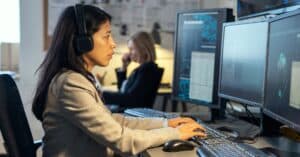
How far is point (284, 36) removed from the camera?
4.60 feet

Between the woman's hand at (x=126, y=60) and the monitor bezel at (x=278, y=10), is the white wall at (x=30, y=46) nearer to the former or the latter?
the woman's hand at (x=126, y=60)

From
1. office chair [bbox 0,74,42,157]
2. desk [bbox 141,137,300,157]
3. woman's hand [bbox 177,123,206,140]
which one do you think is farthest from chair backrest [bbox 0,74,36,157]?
woman's hand [bbox 177,123,206,140]

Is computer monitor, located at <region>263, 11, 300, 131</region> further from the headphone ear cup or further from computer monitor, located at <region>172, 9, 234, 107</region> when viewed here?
the headphone ear cup

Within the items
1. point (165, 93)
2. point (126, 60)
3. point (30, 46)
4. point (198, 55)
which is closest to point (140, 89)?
point (165, 93)

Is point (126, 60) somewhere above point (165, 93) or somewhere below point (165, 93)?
above

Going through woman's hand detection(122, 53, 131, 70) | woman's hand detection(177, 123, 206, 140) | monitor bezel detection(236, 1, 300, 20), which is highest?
monitor bezel detection(236, 1, 300, 20)

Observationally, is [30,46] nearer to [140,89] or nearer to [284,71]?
[140,89]

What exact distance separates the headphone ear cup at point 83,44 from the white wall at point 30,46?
8.97ft

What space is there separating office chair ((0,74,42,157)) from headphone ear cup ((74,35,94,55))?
0.26 metres

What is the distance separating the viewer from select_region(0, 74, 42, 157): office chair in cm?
138

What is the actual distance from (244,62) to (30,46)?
2.75 m

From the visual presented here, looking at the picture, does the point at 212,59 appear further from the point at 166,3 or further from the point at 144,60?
the point at 166,3

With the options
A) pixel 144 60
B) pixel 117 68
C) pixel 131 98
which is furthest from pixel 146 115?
pixel 117 68

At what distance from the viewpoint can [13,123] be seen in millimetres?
1433
